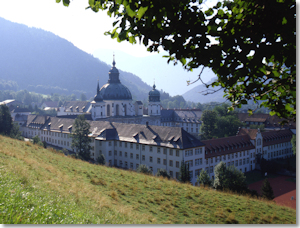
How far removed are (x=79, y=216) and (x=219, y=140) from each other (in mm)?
43158

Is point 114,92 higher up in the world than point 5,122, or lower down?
higher up

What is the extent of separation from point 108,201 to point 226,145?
39.0 meters

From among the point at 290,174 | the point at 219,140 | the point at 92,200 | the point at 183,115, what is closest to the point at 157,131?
the point at 219,140

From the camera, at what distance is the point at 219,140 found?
48.5m

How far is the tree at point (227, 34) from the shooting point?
5379 mm

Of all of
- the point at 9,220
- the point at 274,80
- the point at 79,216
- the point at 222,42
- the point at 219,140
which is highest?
the point at 222,42

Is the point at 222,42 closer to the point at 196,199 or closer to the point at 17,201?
the point at 17,201

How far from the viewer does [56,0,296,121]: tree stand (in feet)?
17.6

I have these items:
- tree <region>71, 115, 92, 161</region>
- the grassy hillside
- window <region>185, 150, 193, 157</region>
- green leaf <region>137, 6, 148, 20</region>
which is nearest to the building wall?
window <region>185, 150, 193, 157</region>

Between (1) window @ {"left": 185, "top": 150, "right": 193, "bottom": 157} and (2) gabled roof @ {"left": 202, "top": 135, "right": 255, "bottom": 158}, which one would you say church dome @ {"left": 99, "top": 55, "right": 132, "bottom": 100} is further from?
(1) window @ {"left": 185, "top": 150, "right": 193, "bottom": 157}

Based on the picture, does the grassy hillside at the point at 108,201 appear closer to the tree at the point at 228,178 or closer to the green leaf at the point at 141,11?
the green leaf at the point at 141,11

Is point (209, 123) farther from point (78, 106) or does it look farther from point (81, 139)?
point (78, 106)

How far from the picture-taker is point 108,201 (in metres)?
12.9

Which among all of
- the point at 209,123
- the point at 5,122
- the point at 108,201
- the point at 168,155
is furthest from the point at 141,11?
the point at 209,123
